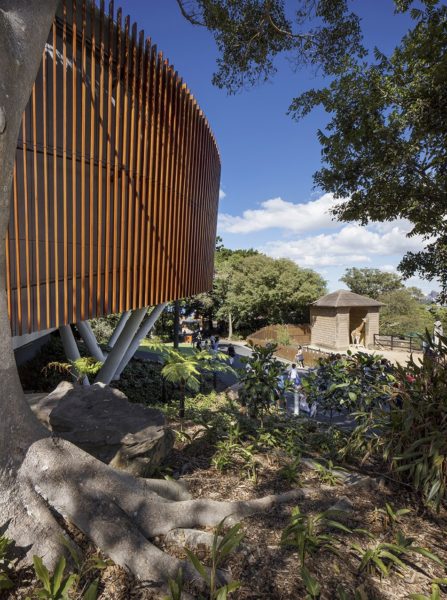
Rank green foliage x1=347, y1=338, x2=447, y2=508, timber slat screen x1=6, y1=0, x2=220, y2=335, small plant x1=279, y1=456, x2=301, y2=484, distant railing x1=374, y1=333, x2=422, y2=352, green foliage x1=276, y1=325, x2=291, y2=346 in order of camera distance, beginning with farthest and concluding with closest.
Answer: green foliage x1=276, y1=325, x2=291, y2=346, distant railing x1=374, y1=333, x2=422, y2=352, timber slat screen x1=6, y1=0, x2=220, y2=335, small plant x1=279, y1=456, x2=301, y2=484, green foliage x1=347, y1=338, x2=447, y2=508

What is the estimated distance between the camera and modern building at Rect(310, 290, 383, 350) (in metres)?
32.9

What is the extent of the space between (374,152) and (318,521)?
10839mm

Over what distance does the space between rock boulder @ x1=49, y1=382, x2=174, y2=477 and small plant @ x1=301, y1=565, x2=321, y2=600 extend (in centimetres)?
190

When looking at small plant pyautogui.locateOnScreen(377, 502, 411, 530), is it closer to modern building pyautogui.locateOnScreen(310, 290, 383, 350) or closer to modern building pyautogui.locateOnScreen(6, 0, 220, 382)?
modern building pyautogui.locateOnScreen(6, 0, 220, 382)

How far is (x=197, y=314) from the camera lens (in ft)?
150

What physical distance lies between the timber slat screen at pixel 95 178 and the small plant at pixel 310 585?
4.29 metres

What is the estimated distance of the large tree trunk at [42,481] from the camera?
2516 millimetres

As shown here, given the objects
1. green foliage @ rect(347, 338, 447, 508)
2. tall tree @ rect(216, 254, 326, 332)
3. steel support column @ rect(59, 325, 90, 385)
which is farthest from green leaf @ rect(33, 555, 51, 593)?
tall tree @ rect(216, 254, 326, 332)

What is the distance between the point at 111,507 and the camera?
274 centimetres

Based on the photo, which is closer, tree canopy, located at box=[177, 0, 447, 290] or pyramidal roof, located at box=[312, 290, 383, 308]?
tree canopy, located at box=[177, 0, 447, 290]

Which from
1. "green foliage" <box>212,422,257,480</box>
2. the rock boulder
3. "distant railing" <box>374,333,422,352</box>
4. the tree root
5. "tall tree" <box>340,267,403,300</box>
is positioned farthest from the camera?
"tall tree" <box>340,267,403,300</box>

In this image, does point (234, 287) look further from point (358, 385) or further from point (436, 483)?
point (436, 483)

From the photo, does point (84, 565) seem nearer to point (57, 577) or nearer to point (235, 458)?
point (57, 577)

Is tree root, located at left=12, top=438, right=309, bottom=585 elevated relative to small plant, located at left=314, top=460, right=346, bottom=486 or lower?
elevated
